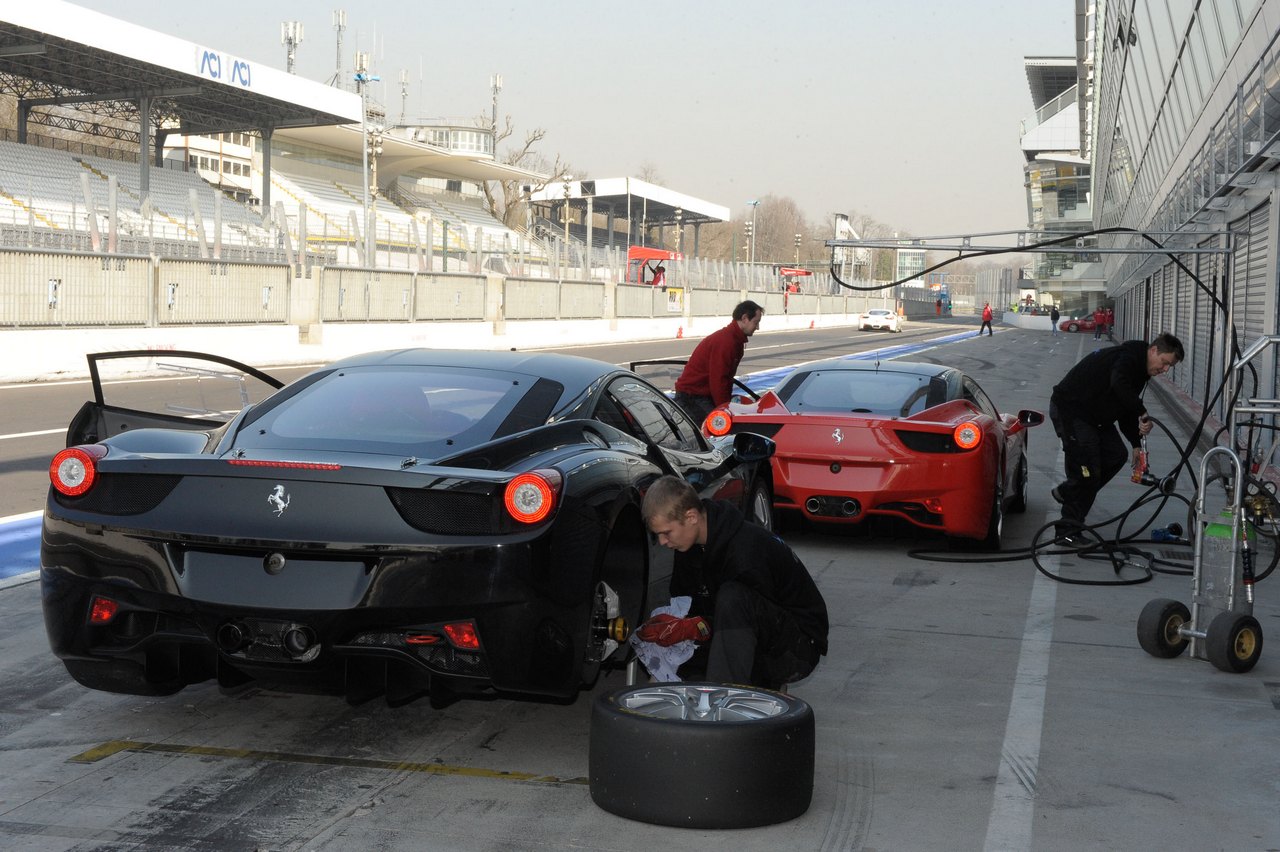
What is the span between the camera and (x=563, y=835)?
391 cm

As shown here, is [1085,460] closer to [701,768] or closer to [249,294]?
[701,768]

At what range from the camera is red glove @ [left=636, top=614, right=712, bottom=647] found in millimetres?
4758

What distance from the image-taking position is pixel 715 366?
34.8 feet

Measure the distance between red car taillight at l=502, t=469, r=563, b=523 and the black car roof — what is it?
1.11 metres

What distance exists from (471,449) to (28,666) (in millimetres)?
2313

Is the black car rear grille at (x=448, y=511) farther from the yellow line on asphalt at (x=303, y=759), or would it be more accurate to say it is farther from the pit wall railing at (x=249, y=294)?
the pit wall railing at (x=249, y=294)

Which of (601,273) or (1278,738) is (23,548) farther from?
(601,273)

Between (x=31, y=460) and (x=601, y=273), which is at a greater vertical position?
(x=601, y=273)

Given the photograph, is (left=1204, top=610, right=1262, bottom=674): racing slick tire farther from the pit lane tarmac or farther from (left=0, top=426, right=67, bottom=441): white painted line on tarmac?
(left=0, top=426, right=67, bottom=441): white painted line on tarmac

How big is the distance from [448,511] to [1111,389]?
6.29 metres

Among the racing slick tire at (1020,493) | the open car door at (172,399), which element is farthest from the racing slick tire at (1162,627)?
the racing slick tire at (1020,493)

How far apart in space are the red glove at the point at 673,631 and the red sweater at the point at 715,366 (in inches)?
228

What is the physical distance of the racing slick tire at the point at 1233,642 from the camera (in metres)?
5.93

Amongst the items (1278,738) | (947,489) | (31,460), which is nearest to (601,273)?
(31,460)
